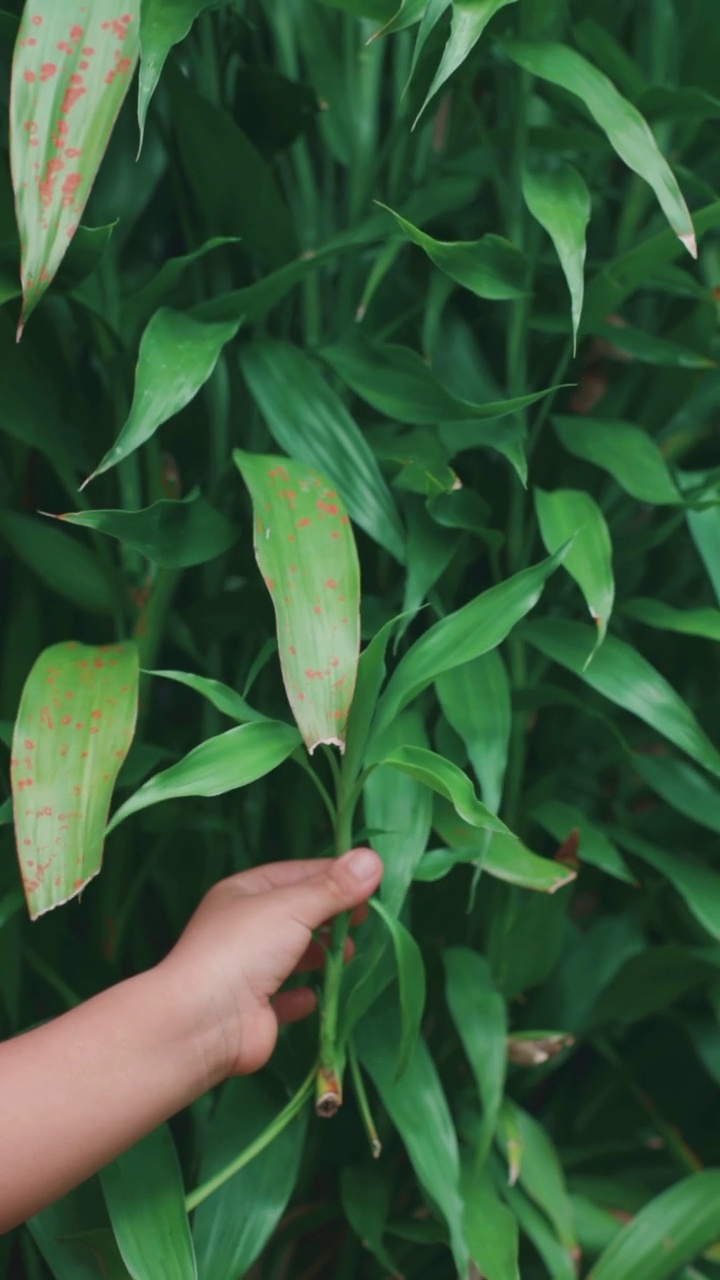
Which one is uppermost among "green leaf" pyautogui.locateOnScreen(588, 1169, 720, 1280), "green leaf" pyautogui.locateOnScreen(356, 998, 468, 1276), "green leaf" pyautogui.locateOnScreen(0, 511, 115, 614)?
"green leaf" pyautogui.locateOnScreen(0, 511, 115, 614)

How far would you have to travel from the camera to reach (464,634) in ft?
1.77

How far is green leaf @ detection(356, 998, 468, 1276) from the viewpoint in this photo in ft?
2.02

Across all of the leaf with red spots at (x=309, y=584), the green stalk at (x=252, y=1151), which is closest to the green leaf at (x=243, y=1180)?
the green stalk at (x=252, y=1151)

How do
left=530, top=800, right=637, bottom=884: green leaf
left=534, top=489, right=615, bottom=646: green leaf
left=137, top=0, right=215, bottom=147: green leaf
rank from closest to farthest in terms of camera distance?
left=137, top=0, right=215, bottom=147: green leaf
left=534, top=489, right=615, bottom=646: green leaf
left=530, top=800, right=637, bottom=884: green leaf

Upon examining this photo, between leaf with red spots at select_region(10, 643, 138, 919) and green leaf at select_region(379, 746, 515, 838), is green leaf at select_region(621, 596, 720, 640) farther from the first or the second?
leaf with red spots at select_region(10, 643, 138, 919)

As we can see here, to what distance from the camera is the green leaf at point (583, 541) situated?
0.59 metres

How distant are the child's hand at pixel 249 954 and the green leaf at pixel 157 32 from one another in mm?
357

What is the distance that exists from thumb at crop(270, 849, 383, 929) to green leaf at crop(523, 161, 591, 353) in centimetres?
27

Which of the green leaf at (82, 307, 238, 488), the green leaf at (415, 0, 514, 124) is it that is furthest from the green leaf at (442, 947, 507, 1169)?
the green leaf at (415, 0, 514, 124)

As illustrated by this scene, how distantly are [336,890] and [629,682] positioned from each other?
212 mm

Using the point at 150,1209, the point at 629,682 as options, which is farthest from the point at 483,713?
the point at 150,1209

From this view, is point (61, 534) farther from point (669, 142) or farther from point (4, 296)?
point (669, 142)

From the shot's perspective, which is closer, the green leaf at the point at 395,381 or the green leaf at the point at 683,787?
the green leaf at the point at 395,381

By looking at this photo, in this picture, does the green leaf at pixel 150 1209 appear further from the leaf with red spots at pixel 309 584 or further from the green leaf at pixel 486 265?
the green leaf at pixel 486 265
